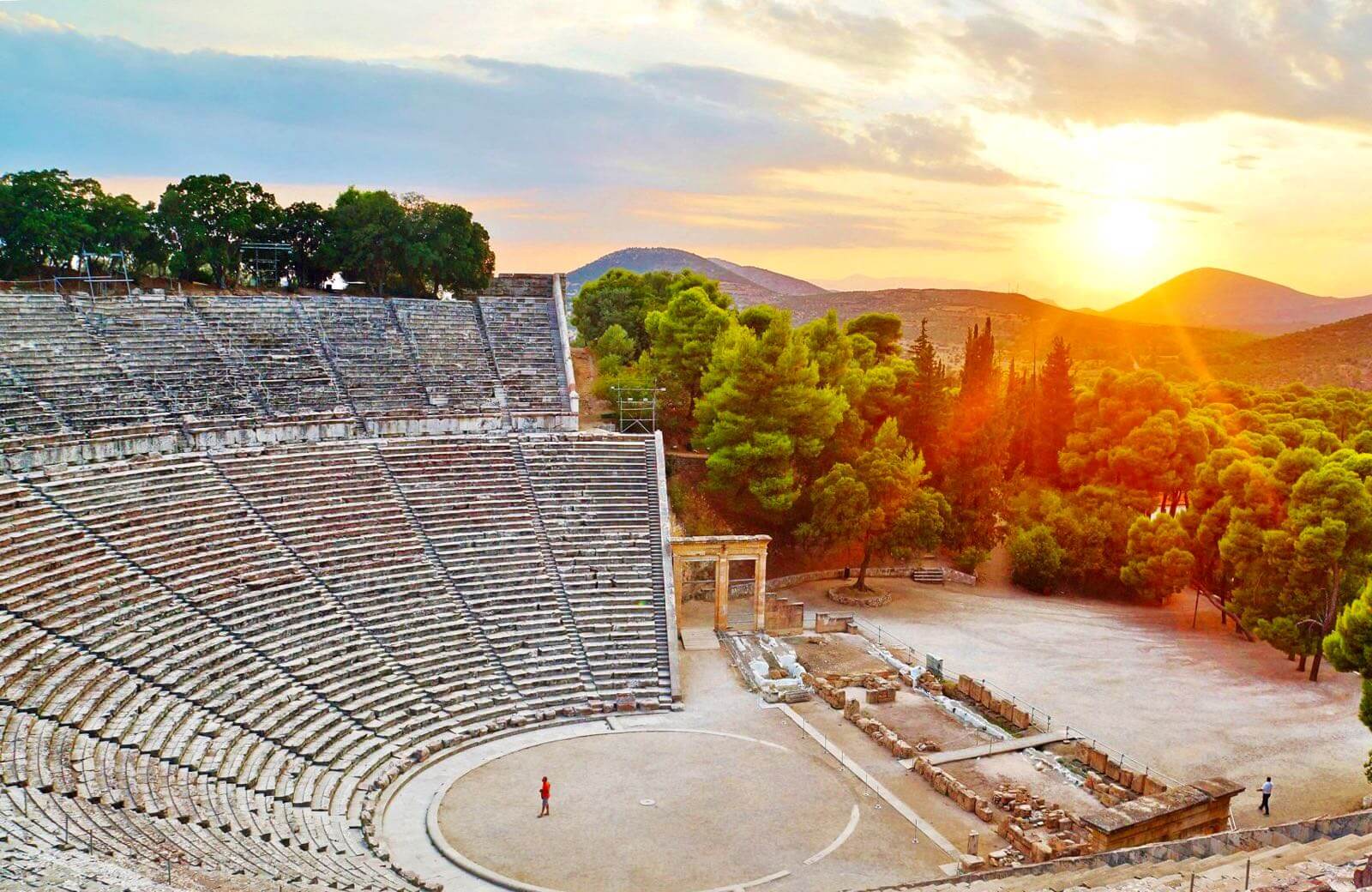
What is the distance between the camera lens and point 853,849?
1889 cm

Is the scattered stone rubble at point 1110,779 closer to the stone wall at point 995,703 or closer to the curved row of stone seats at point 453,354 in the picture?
the stone wall at point 995,703

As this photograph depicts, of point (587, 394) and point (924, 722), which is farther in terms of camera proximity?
point (587, 394)

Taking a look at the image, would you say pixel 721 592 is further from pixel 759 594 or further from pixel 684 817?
pixel 684 817

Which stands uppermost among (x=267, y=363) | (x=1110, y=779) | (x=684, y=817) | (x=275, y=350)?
(x=275, y=350)

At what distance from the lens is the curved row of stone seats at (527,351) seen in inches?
1427

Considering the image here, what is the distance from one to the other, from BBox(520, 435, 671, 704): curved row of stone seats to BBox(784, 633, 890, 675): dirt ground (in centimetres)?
508

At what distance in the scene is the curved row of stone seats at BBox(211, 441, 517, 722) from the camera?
24.3 m

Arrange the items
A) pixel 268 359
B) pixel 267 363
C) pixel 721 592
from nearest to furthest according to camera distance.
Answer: pixel 721 592 → pixel 267 363 → pixel 268 359

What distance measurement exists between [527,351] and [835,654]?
16968mm

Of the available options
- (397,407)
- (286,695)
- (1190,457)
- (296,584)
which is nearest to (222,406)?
(397,407)

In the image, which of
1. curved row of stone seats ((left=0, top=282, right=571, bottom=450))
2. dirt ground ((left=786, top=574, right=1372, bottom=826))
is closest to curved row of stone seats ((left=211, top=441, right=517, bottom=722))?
curved row of stone seats ((left=0, top=282, right=571, bottom=450))

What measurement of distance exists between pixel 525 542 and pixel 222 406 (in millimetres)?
10409

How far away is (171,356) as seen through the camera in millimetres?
31406

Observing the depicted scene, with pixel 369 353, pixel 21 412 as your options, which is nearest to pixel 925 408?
pixel 369 353
